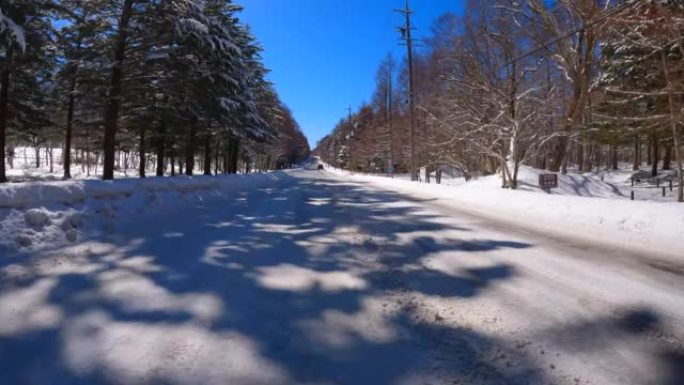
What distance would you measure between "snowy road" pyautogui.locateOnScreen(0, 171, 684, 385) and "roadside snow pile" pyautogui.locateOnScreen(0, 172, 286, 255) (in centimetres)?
66

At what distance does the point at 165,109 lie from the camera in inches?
746

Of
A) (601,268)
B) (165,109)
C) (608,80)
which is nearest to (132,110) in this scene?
(165,109)

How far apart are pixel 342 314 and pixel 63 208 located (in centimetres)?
611

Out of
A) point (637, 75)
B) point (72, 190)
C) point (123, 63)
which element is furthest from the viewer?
point (637, 75)

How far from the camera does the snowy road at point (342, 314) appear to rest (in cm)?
272

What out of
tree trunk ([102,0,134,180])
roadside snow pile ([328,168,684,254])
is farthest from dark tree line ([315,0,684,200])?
tree trunk ([102,0,134,180])

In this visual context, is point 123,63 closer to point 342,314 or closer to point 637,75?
point 342,314

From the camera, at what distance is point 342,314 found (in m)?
3.64

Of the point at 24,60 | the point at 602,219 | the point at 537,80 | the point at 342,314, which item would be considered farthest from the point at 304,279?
the point at 537,80

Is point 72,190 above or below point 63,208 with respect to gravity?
above

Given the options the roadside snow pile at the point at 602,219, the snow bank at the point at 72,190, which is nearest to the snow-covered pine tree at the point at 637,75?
the roadside snow pile at the point at 602,219

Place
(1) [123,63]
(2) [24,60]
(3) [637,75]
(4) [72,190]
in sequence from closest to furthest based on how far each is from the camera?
1. (4) [72,190]
2. (1) [123,63]
3. (2) [24,60]
4. (3) [637,75]

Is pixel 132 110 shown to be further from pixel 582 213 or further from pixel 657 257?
pixel 657 257

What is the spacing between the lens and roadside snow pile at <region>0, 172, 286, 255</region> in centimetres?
620
